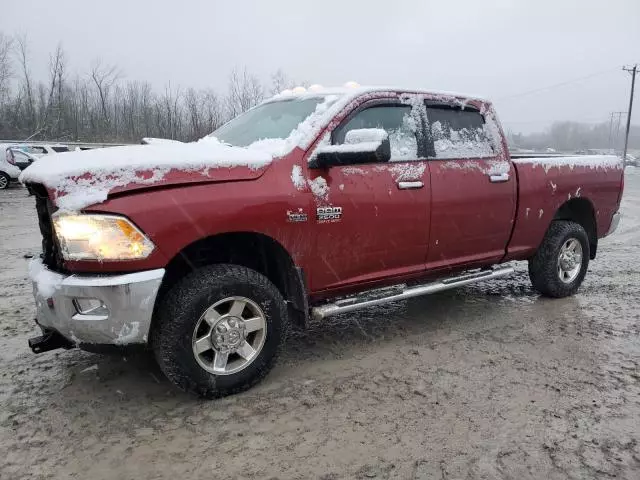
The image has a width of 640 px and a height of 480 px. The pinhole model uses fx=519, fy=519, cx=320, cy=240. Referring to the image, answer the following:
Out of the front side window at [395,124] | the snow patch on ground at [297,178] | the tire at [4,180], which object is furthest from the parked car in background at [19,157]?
the snow patch on ground at [297,178]

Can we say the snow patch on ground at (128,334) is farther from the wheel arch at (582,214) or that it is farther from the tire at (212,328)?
the wheel arch at (582,214)

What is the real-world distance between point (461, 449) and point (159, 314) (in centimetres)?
178

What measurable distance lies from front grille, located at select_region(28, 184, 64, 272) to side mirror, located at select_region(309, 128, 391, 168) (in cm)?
155

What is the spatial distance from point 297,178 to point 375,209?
0.63 m

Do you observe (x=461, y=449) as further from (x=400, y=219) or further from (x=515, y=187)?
(x=515, y=187)

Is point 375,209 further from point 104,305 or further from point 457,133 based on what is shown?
point 104,305

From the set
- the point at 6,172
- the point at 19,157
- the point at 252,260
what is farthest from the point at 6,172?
the point at 252,260

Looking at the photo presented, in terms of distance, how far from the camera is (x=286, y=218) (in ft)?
10.5

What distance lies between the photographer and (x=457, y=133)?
4.26 metres

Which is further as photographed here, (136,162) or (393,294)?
(393,294)

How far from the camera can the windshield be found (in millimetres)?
3736

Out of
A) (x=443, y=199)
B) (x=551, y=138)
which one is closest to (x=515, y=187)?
(x=443, y=199)

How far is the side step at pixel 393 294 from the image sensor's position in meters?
3.47

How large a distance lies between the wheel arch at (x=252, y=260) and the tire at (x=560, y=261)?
2788 mm
